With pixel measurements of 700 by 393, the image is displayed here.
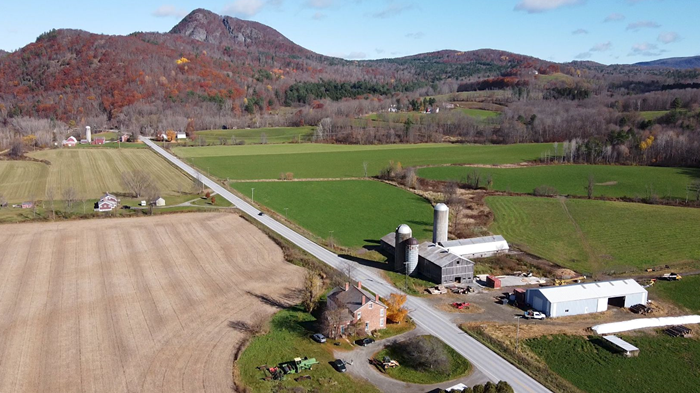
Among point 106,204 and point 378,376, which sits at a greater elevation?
point 106,204

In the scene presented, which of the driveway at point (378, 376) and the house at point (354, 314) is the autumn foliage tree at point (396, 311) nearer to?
the house at point (354, 314)

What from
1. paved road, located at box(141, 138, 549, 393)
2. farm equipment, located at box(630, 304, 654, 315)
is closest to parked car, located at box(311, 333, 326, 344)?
paved road, located at box(141, 138, 549, 393)

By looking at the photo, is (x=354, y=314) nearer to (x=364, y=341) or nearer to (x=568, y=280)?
(x=364, y=341)

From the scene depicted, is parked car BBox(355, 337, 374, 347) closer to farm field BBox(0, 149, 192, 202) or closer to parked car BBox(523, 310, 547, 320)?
parked car BBox(523, 310, 547, 320)

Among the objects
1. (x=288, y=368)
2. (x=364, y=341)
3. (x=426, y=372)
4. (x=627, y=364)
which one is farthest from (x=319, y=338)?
(x=627, y=364)

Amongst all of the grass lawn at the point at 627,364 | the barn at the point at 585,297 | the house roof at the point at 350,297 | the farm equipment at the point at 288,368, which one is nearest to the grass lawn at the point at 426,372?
the house roof at the point at 350,297

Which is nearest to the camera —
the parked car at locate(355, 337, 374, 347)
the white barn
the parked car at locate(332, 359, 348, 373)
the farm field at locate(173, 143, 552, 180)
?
the parked car at locate(332, 359, 348, 373)

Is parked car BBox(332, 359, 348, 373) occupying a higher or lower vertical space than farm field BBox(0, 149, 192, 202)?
lower
